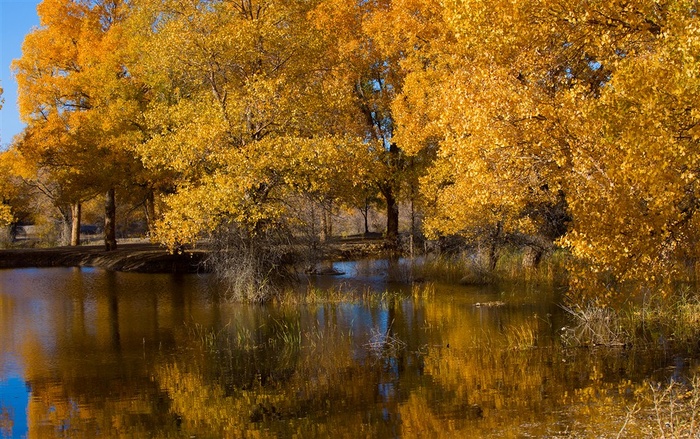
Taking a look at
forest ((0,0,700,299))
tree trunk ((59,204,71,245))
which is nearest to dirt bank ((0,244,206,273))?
forest ((0,0,700,299))

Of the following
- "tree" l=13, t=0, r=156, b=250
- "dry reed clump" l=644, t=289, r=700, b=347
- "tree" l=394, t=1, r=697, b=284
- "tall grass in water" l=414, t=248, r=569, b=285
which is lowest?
"dry reed clump" l=644, t=289, r=700, b=347

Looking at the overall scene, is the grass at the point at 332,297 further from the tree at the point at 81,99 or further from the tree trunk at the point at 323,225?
the tree at the point at 81,99

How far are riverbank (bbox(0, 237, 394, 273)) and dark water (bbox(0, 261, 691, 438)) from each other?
10055 millimetres

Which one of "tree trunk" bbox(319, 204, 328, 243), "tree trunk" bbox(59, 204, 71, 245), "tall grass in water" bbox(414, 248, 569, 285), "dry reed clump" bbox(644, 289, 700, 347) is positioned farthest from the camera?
"tree trunk" bbox(59, 204, 71, 245)

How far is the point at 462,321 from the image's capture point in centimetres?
1733

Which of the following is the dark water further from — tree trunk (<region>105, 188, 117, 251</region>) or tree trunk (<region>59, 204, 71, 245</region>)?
tree trunk (<region>59, 204, 71, 245</region>)

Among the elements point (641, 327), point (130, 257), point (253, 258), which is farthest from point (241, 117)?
point (130, 257)

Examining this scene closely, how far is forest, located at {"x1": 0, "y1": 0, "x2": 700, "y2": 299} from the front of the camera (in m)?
10.7

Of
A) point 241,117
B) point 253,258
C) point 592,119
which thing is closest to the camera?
point 592,119

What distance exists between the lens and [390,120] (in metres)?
35.0

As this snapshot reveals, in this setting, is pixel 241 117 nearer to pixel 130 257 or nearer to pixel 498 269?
pixel 498 269

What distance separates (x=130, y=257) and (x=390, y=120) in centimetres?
1356

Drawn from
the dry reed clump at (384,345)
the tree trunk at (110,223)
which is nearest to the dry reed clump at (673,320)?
the dry reed clump at (384,345)

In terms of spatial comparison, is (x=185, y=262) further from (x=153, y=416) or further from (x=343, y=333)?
(x=153, y=416)
